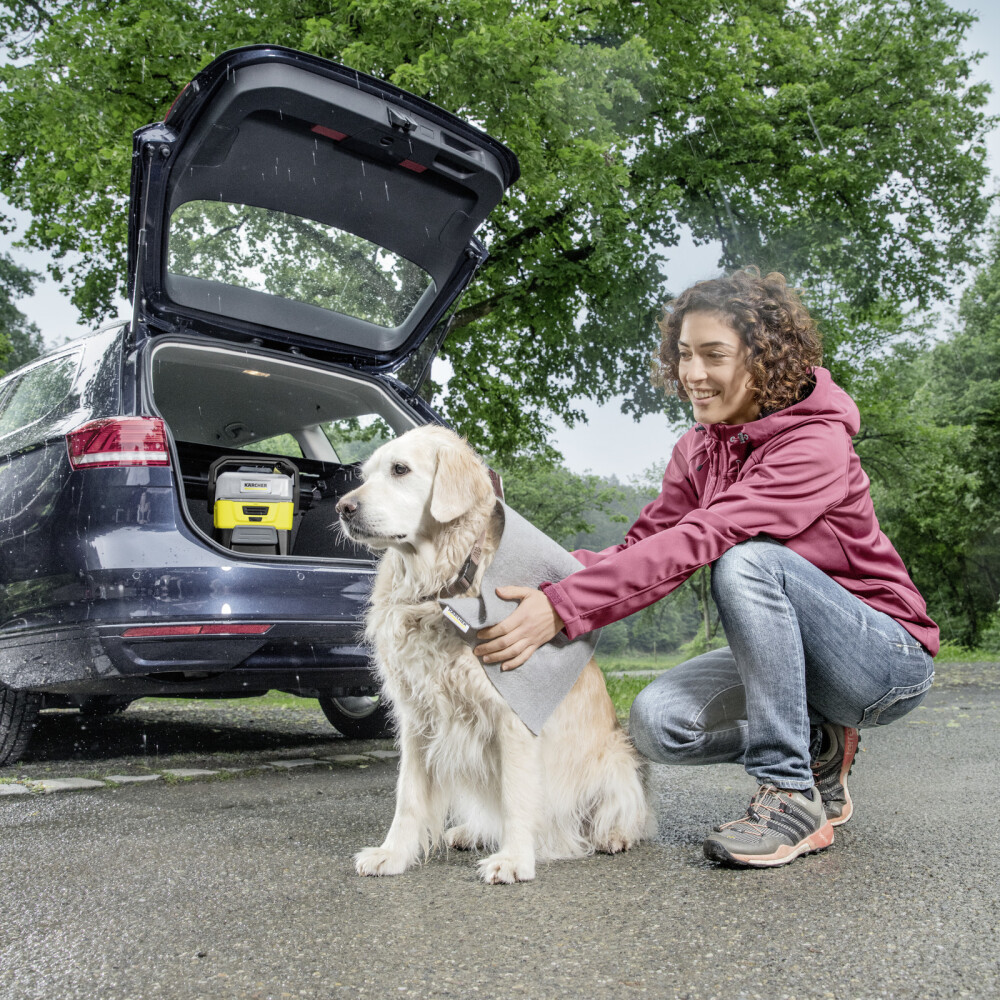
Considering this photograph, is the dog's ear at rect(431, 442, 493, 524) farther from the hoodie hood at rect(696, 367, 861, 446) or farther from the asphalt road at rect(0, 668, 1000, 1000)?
the asphalt road at rect(0, 668, 1000, 1000)

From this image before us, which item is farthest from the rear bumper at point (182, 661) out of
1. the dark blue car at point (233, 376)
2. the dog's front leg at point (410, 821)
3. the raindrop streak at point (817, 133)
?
the raindrop streak at point (817, 133)

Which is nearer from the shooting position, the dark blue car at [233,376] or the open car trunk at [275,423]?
the dark blue car at [233,376]

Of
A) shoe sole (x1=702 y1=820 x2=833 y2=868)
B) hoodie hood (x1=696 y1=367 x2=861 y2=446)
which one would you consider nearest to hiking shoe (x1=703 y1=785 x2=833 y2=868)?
shoe sole (x1=702 y1=820 x2=833 y2=868)

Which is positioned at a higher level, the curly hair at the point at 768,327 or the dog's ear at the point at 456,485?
the curly hair at the point at 768,327

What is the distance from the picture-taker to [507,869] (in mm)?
2320

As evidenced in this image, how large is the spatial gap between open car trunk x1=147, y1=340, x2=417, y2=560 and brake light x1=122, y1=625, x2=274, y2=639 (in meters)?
0.76

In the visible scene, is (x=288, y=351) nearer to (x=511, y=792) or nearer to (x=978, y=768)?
(x=511, y=792)

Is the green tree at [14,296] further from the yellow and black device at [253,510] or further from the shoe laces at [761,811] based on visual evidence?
the shoe laces at [761,811]

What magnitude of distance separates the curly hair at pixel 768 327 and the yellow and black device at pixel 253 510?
7.14 ft

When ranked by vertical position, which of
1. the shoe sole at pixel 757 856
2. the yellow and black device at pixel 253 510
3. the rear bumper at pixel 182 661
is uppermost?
the yellow and black device at pixel 253 510

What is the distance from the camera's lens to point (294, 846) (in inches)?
104

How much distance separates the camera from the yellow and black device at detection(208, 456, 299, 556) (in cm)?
407

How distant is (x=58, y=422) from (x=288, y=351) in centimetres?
110

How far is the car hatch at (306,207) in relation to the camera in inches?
132
